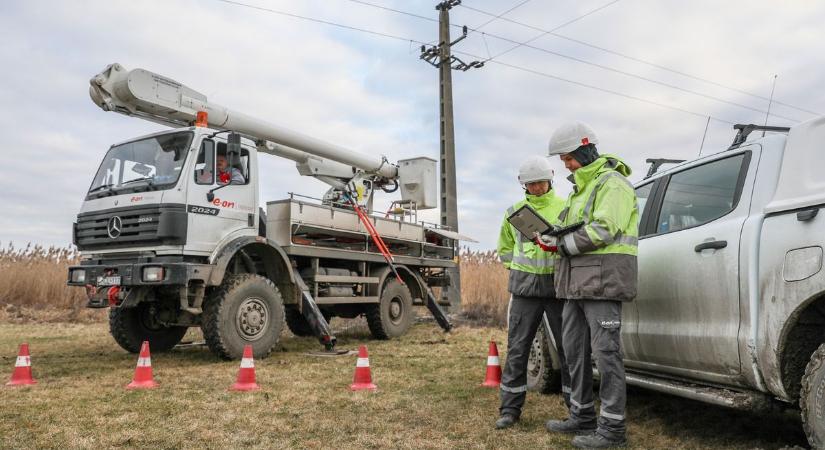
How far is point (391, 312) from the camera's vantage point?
11500mm

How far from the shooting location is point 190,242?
7.83 meters

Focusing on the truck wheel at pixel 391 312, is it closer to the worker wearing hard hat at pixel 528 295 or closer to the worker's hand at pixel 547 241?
the worker wearing hard hat at pixel 528 295

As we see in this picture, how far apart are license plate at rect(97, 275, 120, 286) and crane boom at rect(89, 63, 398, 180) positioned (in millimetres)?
2265

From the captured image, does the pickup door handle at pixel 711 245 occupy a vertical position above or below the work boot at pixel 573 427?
above

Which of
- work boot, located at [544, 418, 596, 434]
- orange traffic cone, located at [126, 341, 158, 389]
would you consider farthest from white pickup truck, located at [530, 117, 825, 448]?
orange traffic cone, located at [126, 341, 158, 389]

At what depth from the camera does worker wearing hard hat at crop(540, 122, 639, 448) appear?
13.3ft

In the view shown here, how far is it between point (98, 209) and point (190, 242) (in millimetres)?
1368

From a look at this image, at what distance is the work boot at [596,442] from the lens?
13.3 feet

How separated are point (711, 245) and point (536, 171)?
1493mm

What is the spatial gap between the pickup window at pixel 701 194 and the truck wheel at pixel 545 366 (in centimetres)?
147

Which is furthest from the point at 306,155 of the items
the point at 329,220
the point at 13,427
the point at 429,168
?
the point at 13,427

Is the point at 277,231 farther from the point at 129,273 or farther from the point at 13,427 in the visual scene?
the point at 13,427

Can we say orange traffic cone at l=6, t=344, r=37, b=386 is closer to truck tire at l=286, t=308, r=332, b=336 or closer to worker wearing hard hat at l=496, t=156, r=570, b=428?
worker wearing hard hat at l=496, t=156, r=570, b=428

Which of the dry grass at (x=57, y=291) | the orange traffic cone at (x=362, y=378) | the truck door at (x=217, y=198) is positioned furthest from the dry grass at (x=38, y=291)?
the orange traffic cone at (x=362, y=378)
